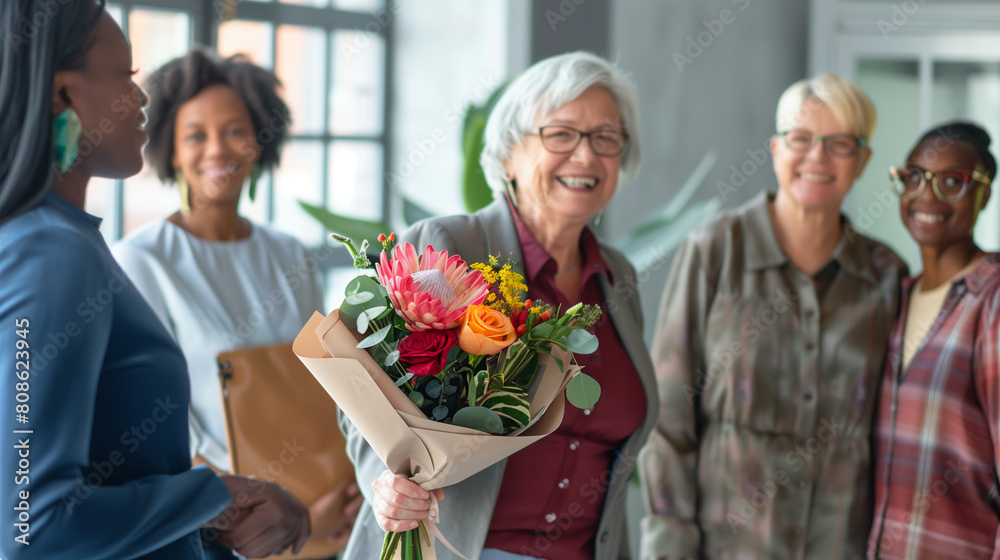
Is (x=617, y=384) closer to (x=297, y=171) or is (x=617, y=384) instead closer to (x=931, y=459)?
(x=931, y=459)

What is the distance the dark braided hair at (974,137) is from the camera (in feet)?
6.41

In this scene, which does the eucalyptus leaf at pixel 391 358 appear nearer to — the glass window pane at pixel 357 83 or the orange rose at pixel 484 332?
the orange rose at pixel 484 332

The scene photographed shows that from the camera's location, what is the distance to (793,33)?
4.10m

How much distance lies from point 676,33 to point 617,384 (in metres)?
2.66

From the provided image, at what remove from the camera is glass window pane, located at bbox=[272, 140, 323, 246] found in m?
3.87

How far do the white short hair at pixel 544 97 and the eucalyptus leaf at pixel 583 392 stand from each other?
73 cm

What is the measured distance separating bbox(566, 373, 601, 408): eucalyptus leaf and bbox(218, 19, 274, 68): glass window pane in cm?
289

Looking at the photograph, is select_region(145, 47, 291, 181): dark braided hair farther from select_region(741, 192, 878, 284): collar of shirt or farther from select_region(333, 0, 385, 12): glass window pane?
select_region(333, 0, 385, 12): glass window pane

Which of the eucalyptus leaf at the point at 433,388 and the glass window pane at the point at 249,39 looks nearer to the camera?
the eucalyptus leaf at the point at 433,388

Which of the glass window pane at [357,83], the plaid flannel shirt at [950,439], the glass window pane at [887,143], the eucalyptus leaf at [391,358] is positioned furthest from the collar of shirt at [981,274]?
the glass window pane at [357,83]

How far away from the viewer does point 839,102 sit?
2029 mm

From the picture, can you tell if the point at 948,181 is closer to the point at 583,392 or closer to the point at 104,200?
the point at 583,392

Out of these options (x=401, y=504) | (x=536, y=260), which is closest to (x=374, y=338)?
(x=401, y=504)

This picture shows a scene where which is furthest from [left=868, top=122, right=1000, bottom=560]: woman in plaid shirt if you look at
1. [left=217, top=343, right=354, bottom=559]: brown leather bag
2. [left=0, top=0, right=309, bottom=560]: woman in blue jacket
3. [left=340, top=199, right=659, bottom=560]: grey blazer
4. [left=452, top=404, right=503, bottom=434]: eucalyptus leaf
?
[left=0, top=0, right=309, bottom=560]: woman in blue jacket
